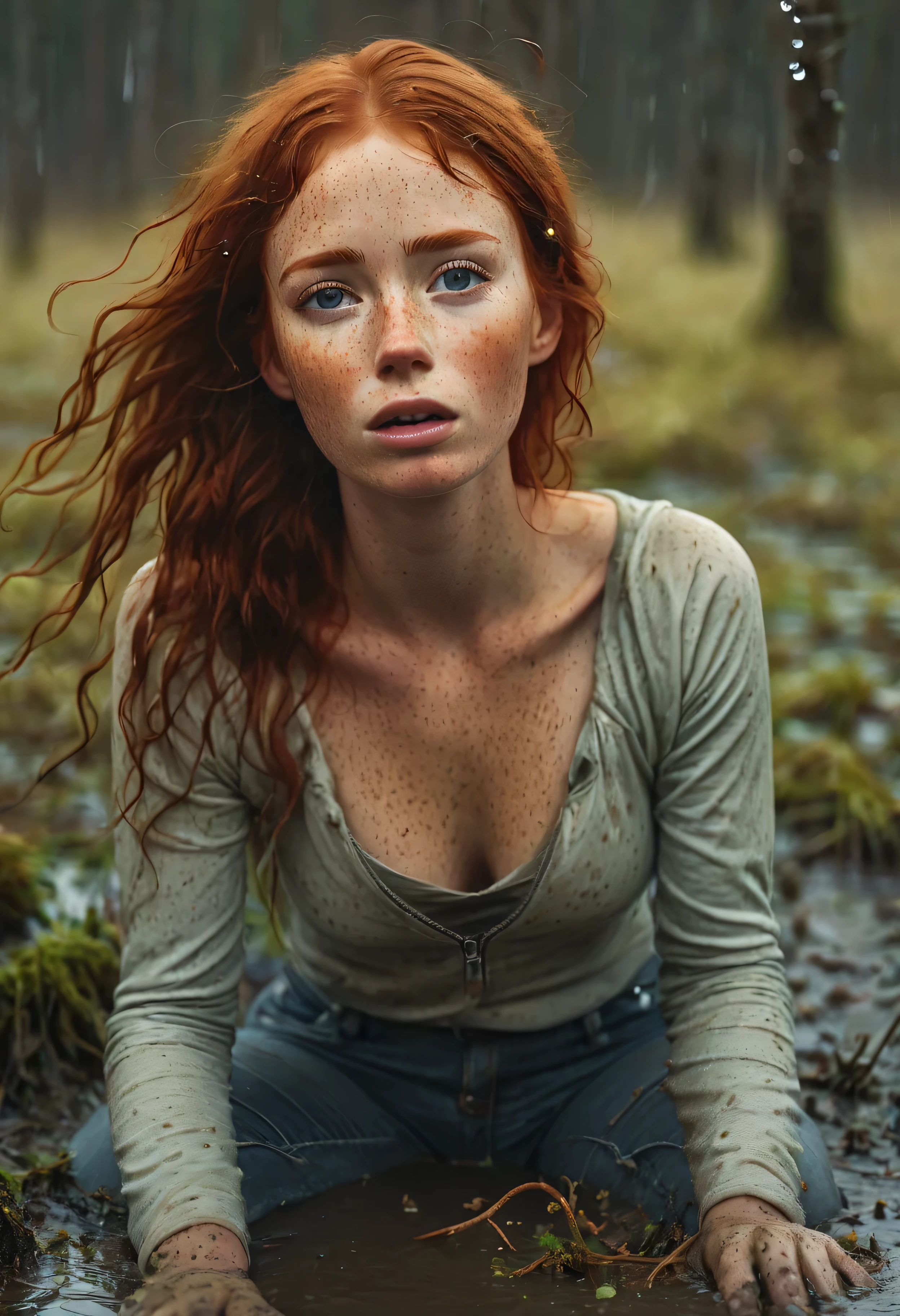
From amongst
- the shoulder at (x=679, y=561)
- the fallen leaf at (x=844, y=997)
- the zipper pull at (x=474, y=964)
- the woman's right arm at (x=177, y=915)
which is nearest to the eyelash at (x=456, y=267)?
the shoulder at (x=679, y=561)

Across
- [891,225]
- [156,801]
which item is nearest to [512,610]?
[156,801]

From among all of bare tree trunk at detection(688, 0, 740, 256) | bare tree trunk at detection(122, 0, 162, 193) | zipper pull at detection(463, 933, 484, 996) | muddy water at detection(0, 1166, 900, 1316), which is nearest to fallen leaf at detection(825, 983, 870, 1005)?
muddy water at detection(0, 1166, 900, 1316)

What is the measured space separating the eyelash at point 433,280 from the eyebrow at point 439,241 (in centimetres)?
2

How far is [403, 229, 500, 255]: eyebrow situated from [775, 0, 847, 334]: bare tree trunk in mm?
1756

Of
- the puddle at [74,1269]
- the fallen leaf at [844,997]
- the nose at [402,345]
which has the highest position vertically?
the nose at [402,345]

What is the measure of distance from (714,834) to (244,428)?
923 mm

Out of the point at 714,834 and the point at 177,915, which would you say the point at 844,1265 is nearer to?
the point at 714,834

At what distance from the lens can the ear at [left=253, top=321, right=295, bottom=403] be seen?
218 cm

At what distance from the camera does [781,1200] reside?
6.32 feet

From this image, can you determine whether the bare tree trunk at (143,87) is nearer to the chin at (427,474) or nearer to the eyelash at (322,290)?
the eyelash at (322,290)

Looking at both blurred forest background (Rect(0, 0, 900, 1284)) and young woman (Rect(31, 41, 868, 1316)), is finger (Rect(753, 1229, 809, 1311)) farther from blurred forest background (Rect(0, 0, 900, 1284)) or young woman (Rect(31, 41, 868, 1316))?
blurred forest background (Rect(0, 0, 900, 1284))

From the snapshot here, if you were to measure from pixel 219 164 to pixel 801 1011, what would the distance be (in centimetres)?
210

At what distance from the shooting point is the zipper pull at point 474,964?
2.22 m

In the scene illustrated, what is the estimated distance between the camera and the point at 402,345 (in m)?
1.94
